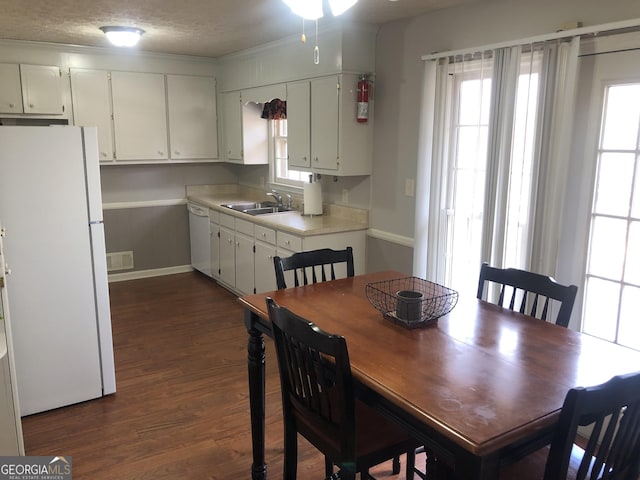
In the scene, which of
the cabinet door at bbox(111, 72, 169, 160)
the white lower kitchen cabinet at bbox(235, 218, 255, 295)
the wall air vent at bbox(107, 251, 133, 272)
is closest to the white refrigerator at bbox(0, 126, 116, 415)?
the white lower kitchen cabinet at bbox(235, 218, 255, 295)

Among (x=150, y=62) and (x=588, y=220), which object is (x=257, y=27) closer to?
(x=150, y=62)

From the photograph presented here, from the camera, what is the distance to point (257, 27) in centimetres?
391

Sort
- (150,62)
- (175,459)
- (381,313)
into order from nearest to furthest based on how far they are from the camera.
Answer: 1. (381,313)
2. (175,459)
3. (150,62)

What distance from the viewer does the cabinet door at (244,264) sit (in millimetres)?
4551


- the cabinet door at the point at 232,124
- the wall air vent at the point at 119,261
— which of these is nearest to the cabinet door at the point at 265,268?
the cabinet door at the point at 232,124

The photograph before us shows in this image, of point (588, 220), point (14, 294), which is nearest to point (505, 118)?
point (588, 220)

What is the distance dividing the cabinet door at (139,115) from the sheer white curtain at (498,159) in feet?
9.98

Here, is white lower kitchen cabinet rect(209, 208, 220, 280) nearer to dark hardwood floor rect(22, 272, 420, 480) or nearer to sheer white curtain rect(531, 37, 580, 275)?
dark hardwood floor rect(22, 272, 420, 480)

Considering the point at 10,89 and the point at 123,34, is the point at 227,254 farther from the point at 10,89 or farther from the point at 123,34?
the point at 10,89

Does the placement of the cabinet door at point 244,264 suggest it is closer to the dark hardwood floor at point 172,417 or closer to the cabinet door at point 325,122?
the dark hardwood floor at point 172,417

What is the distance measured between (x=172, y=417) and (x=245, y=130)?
314 cm

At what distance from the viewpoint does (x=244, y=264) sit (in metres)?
4.67

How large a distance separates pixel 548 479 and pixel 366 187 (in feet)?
9.65

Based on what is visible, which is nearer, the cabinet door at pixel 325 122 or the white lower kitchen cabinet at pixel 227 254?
the cabinet door at pixel 325 122
